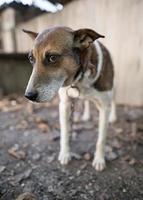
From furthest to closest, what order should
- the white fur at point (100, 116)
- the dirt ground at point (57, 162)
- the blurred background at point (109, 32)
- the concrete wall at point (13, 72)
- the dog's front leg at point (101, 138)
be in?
the concrete wall at point (13, 72)
the blurred background at point (109, 32)
the dog's front leg at point (101, 138)
the white fur at point (100, 116)
the dirt ground at point (57, 162)

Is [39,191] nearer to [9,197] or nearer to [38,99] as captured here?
[9,197]

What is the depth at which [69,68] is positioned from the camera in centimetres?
221

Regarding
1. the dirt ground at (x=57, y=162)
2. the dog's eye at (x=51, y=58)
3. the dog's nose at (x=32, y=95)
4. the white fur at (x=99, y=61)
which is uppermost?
the dog's eye at (x=51, y=58)

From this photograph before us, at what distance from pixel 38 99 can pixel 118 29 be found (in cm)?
198

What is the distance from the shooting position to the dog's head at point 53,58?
83.0 inches

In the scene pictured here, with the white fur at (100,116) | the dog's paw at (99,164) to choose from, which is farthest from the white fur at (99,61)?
the dog's paw at (99,164)

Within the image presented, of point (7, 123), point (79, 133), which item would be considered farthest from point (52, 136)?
point (7, 123)

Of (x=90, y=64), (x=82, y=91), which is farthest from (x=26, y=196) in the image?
(x=90, y=64)

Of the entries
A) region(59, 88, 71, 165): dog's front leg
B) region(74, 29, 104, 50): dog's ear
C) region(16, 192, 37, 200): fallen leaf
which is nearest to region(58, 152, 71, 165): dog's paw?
region(59, 88, 71, 165): dog's front leg

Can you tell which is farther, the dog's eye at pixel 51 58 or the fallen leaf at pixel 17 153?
the fallen leaf at pixel 17 153

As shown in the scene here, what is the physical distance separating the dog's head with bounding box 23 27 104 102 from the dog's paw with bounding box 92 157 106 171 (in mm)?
905

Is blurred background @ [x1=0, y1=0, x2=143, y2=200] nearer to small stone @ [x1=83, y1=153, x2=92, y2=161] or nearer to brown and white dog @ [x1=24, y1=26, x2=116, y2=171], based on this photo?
small stone @ [x1=83, y1=153, x2=92, y2=161]

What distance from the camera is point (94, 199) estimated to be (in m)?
2.39

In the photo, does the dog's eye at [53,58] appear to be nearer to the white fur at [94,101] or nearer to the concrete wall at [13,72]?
the white fur at [94,101]
